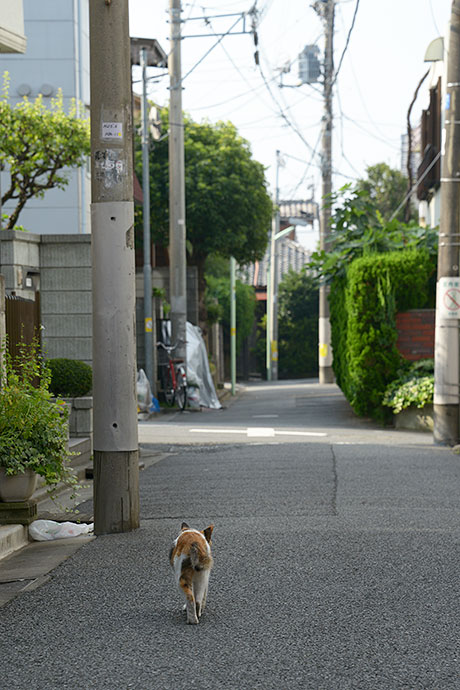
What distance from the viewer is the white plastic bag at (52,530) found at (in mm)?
7402

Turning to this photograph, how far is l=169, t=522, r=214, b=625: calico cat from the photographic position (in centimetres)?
482

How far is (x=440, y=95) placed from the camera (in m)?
24.8

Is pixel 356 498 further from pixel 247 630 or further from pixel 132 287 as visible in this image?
pixel 247 630

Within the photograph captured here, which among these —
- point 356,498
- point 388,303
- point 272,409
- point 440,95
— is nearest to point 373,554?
point 356,498

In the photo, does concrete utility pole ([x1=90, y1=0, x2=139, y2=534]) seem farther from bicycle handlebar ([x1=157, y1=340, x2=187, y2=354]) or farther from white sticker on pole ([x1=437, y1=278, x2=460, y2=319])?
bicycle handlebar ([x1=157, y1=340, x2=187, y2=354])

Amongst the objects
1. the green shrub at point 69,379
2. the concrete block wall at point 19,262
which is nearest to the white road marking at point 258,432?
the concrete block wall at point 19,262

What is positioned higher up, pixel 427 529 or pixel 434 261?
pixel 434 261

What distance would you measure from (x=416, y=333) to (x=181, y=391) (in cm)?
691

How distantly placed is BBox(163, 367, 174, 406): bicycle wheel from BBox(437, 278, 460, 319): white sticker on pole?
10.4 metres

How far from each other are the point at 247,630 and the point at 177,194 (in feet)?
62.7

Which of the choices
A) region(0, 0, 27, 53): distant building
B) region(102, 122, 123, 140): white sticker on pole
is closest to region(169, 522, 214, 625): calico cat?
region(102, 122, 123, 140): white sticker on pole

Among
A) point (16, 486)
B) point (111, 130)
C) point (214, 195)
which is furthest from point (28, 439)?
point (214, 195)

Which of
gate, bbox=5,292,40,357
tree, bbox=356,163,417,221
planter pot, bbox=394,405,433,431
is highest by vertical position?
tree, bbox=356,163,417,221

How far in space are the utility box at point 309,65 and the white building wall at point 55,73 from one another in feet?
26.9
